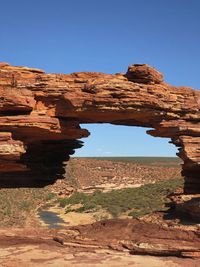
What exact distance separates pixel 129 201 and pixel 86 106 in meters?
32.4

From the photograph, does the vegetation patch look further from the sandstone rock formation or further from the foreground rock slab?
the sandstone rock formation

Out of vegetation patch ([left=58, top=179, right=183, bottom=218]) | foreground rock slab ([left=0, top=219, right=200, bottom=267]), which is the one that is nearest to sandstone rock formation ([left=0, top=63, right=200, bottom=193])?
foreground rock slab ([left=0, top=219, right=200, bottom=267])

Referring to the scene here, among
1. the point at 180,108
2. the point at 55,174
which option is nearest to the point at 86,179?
the point at 55,174

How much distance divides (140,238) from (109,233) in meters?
1.77

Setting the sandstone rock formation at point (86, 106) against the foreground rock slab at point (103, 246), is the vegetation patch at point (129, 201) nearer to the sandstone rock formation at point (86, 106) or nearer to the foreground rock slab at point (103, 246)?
the foreground rock slab at point (103, 246)

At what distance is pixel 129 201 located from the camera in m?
49.1

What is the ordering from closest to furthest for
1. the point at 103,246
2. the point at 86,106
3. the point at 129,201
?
the point at 103,246 → the point at 86,106 → the point at 129,201

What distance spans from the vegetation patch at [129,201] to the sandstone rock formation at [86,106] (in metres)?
22.6

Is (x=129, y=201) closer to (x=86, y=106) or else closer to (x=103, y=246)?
(x=103, y=246)

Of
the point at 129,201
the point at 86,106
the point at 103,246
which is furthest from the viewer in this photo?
the point at 129,201

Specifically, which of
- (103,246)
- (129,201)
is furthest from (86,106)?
(129,201)

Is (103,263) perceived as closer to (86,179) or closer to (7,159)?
(7,159)

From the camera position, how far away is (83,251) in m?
17.4

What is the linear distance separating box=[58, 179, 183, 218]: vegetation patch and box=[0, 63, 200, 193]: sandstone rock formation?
74.2ft
